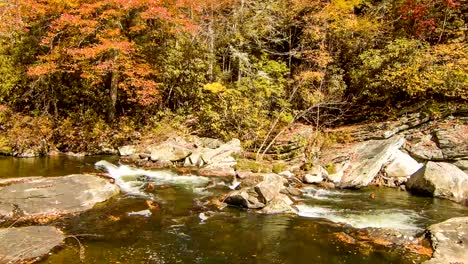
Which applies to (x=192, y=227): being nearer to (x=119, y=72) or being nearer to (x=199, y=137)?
(x=199, y=137)

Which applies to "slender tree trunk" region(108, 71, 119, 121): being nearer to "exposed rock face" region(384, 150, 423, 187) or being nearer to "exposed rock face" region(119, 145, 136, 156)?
"exposed rock face" region(119, 145, 136, 156)

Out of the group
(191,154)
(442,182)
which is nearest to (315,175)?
(442,182)

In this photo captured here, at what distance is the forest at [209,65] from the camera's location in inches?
724

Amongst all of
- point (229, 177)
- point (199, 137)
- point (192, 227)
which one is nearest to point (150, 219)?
point (192, 227)

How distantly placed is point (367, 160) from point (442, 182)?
9.39ft

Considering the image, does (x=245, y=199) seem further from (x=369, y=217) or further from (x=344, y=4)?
(x=344, y=4)

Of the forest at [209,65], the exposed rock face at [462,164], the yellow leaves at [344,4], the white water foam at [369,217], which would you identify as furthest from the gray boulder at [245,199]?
the yellow leaves at [344,4]

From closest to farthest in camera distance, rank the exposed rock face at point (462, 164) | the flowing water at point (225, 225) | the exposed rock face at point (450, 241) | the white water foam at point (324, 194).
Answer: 1. the exposed rock face at point (450, 241)
2. the flowing water at point (225, 225)
3. the white water foam at point (324, 194)
4. the exposed rock face at point (462, 164)

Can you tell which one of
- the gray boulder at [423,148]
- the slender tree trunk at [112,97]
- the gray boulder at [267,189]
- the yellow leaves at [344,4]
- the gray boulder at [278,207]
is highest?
the yellow leaves at [344,4]

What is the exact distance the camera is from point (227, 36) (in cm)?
2255

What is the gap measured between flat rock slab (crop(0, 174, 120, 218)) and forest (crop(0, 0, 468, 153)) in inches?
303

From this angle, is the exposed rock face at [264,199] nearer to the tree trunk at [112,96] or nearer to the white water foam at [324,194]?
the white water foam at [324,194]

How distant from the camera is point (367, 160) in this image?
15.1 meters

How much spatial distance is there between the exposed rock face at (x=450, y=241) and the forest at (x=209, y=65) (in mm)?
8806
